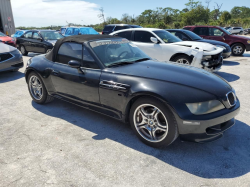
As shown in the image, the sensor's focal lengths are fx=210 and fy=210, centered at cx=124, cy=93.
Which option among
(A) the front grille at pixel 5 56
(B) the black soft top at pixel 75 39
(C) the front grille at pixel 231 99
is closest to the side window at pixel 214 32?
(B) the black soft top at pixel 75 39

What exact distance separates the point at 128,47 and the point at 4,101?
127 inches

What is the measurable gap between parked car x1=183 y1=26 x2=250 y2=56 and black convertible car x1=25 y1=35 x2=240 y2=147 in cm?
936

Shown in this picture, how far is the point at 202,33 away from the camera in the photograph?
1209cm

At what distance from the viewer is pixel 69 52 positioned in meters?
3.96

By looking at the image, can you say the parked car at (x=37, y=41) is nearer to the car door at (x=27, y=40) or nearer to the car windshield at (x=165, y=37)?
the car door at (x=27, y=40)

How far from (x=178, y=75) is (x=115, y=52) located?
4.15 ft

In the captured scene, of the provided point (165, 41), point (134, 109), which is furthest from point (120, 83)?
point (165, 41)

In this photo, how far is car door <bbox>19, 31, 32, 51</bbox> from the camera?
478 inches

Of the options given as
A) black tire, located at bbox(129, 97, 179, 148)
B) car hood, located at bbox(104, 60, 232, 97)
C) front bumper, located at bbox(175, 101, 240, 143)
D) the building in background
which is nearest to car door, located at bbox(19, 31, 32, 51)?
car hood, located at bbox(104, 60, 232, 97)

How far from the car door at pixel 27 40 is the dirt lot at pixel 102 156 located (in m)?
9.22

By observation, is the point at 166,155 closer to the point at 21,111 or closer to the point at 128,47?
the point at 128,47

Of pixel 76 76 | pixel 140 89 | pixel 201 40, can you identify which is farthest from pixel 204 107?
pixel 201 40

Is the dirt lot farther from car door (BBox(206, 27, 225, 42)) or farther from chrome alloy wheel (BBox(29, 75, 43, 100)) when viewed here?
car door (BBox(206, 27, 225, 42))

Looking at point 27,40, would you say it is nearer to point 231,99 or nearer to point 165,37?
point 165,37
